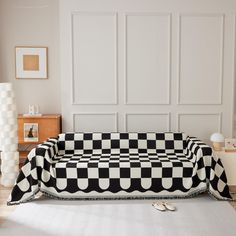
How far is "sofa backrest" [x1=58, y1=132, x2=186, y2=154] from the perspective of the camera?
4227 mm

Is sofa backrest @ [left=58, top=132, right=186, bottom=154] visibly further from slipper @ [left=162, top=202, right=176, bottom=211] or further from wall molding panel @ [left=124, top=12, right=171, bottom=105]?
slipper @ [left=162, top=202, right=176, bottom=211]

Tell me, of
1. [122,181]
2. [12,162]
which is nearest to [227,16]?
[122,181]

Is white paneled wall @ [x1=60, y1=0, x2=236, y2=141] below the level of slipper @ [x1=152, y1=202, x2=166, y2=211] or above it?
above

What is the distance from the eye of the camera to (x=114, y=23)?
4543 millimetres

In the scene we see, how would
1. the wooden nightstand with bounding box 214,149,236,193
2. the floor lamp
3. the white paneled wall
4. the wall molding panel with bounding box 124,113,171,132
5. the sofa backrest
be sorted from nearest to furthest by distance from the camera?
the wooden nightstand with bounding box 214,149,236,193 < the floor lamp < the sofa backrest < the white paneled wall < the wall molding panel with bounding box 124,113,171,132

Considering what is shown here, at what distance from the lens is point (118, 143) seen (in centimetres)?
424

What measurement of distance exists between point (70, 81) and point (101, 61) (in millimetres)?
488

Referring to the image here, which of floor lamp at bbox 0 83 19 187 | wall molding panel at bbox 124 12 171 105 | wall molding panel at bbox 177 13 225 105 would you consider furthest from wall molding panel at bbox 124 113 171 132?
floor lamp at bbox 0 83 19 187

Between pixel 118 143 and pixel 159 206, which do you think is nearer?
pixel 159 206

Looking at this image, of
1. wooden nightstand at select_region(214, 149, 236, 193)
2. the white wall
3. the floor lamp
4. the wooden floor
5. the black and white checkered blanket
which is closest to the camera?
the wooden floor

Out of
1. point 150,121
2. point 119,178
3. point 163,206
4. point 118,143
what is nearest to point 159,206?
point 163,206

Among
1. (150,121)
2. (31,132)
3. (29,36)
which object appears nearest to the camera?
(31,132)

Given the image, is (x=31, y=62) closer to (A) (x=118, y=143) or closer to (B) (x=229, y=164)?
(A) (x=118, y=143)

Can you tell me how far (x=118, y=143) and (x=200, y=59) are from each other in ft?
5.17
